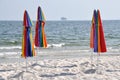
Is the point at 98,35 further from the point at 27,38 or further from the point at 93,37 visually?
the point at 27,38

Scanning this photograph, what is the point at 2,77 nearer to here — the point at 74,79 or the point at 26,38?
the point at 26,38

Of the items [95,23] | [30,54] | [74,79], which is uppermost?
Result: [95,23]

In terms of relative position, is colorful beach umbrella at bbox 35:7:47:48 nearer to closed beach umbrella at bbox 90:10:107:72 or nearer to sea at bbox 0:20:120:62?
sea at bbox 0:20:120:62

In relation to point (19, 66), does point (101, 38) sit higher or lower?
higher

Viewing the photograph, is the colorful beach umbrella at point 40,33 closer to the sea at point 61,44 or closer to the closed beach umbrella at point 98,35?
the sea at point 61,44

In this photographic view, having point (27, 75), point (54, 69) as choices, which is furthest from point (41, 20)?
point (27, 75)

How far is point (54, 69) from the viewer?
12.3 metres

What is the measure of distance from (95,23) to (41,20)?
245 centimetres

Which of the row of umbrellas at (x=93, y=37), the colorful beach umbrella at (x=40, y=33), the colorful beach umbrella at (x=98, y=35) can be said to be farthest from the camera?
the colorful beach umbrella at (x=40, y=33)

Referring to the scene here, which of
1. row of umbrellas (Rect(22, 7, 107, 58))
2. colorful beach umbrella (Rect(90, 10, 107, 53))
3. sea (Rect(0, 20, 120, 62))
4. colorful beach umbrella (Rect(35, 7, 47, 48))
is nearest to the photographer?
row of umbrellas (Rect(22, 7, 107, 58))

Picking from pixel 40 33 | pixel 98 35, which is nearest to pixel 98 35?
pixel 98 35

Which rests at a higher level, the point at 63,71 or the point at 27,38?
the point at 27,38

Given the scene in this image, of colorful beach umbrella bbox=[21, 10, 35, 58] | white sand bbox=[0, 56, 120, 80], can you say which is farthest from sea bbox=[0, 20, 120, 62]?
white sand bbox=[0, 56, 120, 80]

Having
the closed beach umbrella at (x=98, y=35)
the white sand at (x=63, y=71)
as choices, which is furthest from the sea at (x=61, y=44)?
the closed beach umbrella at (x=98, y=35)
